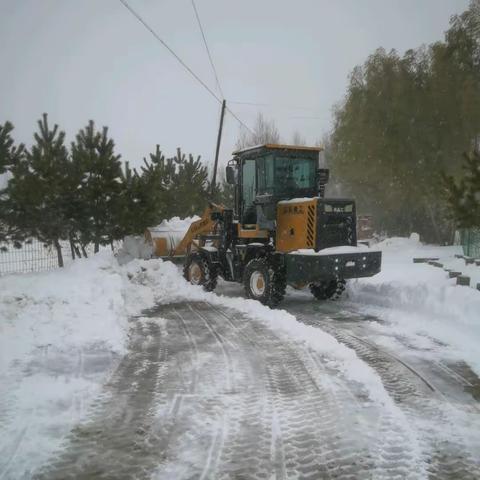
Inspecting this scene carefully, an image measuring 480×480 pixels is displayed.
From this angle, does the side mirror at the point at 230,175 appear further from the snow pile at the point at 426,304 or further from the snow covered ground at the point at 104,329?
the snow pile at the point at 426,304

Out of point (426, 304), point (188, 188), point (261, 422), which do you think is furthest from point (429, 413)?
point (188, 188)

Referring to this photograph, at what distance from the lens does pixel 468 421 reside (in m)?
4.17

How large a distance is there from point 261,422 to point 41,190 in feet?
33.9

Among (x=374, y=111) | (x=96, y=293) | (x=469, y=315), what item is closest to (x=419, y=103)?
(x=374, y=111)

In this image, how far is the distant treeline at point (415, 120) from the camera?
19234mm

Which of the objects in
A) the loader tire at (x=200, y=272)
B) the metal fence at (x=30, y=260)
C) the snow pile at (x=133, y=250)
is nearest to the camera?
the loader tire at (x=200, y=272)

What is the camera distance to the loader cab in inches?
392

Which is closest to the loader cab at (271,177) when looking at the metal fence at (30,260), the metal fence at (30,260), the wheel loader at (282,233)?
the wheel loader at (282,233)

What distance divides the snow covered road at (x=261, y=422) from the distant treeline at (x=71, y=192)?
25.5 feet

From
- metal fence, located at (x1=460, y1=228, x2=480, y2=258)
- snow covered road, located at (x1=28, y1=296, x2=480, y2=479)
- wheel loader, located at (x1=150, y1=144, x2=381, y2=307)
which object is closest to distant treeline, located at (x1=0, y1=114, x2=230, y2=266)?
wheel loader, located at (x1=150, y1=144, x2=381, y2=307)

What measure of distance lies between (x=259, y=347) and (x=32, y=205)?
28.3 feet

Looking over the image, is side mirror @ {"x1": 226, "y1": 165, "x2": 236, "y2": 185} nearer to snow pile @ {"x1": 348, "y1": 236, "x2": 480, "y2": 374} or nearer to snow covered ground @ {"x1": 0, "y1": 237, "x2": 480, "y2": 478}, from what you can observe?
snow covered ground @ {"x1": 0, "y1": 237, "x2": 480, "y2": 478}

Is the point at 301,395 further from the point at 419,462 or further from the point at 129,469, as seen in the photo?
the point at 129,469

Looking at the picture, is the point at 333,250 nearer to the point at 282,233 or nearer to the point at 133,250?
the point at 282,233
